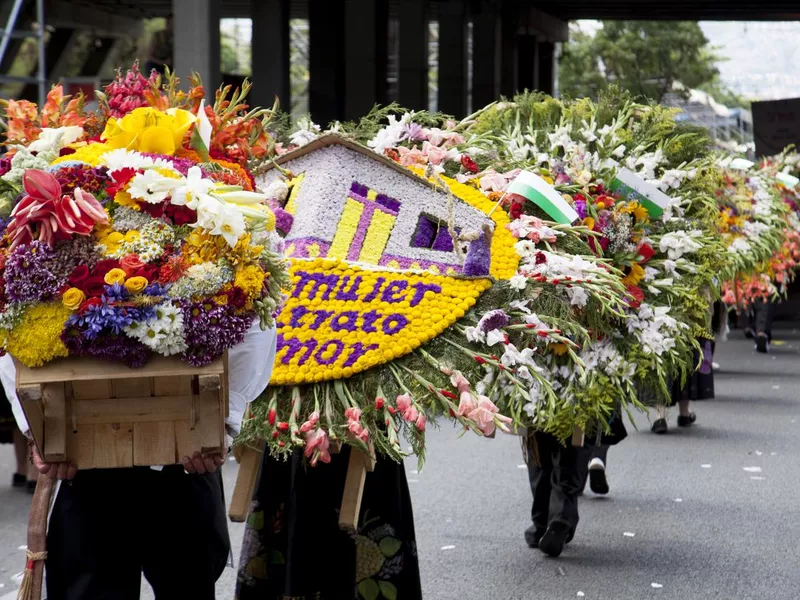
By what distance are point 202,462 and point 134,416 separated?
A: 0.77 ft

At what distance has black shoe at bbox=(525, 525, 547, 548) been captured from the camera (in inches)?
281

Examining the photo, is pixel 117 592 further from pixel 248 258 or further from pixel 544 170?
pixel 544 170

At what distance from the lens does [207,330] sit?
11.2ft

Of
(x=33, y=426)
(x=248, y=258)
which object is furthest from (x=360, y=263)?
(x=33, y=426)

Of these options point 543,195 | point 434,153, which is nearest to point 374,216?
point 434,153

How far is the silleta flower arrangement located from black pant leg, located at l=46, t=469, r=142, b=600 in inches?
21.7

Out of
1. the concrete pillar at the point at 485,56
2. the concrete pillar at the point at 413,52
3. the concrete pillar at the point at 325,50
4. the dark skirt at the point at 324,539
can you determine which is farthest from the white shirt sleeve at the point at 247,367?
the concrete pillar at the point at 485,56

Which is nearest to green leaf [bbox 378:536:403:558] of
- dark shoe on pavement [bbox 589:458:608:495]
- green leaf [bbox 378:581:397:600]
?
green leaf [bbox 378:581:397:600]

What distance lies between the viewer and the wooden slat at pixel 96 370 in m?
3.38

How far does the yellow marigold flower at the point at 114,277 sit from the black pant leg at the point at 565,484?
12.9 feet

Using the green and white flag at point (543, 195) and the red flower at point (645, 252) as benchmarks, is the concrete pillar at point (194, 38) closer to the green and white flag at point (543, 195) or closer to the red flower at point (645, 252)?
the red flower at point (645, 252)

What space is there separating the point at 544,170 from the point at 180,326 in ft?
9.28

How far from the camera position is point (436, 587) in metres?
6.38

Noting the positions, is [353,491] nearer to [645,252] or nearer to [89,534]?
[89,534]
